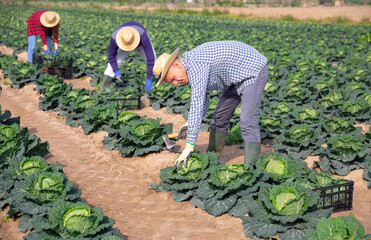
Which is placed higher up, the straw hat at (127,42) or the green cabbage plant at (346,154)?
the straw hat at (127,42)

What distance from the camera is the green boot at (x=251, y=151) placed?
166 inches

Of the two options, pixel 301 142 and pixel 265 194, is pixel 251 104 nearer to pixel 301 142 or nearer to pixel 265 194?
pixel 265 194

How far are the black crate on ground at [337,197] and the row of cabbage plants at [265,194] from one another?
2cm

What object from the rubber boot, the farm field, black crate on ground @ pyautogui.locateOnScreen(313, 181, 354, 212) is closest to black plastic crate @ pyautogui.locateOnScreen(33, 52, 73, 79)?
the farm field

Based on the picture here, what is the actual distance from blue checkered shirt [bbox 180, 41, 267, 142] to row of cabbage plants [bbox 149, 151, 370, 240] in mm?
607

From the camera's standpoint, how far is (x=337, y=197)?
155 inches

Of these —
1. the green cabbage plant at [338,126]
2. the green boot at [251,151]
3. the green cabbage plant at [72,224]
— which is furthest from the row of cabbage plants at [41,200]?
the green cabbage plant at [338,126]

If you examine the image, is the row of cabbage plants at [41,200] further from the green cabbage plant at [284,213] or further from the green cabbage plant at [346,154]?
the green cabbage plant at [346,154]

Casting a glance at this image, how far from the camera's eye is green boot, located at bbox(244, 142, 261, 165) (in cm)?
422

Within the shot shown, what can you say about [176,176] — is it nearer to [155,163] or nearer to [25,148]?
[155,163]

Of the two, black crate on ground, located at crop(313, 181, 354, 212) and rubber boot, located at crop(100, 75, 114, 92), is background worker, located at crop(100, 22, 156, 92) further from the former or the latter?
black crate on ground, located at crop(313, 181, 354, 212)

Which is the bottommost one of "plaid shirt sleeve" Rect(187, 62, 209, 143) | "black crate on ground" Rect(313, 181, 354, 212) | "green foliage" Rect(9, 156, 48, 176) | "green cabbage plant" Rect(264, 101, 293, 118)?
"black crate on ground" Rect(313, 181, 354, 212)

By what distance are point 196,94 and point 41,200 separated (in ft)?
5.85

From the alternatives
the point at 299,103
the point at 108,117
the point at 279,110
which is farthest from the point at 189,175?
the point at 299,103
